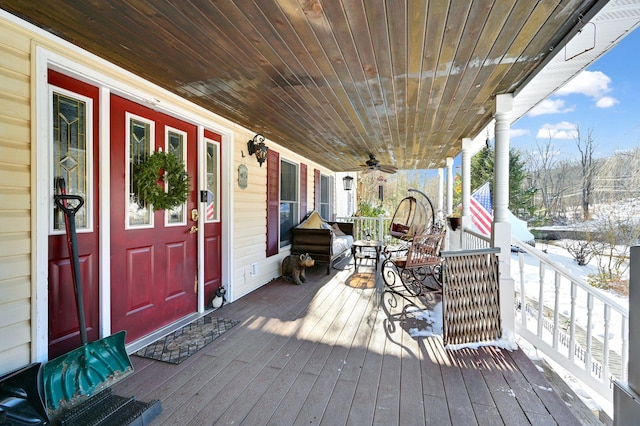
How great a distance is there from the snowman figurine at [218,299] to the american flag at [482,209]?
4.33 metres

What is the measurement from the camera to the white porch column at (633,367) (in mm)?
767

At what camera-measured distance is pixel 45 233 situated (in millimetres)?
1798

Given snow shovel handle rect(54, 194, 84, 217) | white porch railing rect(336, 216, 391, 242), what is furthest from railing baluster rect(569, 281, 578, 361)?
white porch railing rect(336, 216, 391, 242)

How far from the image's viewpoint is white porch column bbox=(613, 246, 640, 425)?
0.77 meters

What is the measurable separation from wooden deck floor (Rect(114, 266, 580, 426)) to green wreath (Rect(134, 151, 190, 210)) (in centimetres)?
134

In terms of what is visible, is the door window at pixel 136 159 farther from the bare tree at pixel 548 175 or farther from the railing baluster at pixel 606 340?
the bare tree at pixel 548 175

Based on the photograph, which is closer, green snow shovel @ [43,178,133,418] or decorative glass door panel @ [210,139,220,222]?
green snow shovel @ [43,178,133,418]

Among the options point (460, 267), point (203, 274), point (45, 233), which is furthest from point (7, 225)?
point (460, 267)

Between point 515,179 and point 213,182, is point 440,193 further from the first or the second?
point 515,179

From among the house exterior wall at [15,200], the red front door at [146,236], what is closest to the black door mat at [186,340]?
the red front door at [146,236]

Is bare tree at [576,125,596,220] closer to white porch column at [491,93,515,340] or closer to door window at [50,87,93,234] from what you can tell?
white porch column at [491,93,515,340]

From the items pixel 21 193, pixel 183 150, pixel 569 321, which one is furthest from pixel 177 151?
pixel 569 321

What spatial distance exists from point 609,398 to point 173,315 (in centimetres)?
365

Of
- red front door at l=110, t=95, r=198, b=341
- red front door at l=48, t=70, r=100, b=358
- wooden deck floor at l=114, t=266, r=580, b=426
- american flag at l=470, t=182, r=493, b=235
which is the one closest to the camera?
wooden deck floor at l=114, t=266, r=580, b=426
